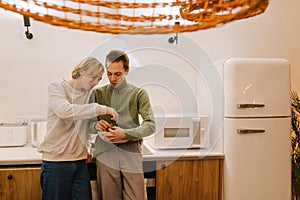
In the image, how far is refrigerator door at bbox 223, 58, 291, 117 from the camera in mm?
2502

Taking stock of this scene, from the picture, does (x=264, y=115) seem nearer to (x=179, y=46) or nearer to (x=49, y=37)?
(x=179, y=46)

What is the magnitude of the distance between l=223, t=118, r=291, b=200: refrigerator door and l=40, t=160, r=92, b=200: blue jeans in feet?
3.70

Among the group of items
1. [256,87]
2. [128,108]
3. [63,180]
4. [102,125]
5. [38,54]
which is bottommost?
[63,180]

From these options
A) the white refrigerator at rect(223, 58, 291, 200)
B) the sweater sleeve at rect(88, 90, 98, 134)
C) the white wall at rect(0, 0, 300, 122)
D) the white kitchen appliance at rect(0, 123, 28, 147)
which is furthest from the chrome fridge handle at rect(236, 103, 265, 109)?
the white kitchen appliance at rect(0, 123, 28, 147)

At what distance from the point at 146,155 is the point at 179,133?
14.6 inches

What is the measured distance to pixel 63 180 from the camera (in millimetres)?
2053

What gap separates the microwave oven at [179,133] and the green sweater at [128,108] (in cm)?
44

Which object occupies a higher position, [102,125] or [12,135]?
[102,125]

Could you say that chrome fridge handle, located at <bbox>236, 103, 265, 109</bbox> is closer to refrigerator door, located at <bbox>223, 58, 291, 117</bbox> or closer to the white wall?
refrigerator door, located at <bbox>223, 58, 291, 117</bbox>

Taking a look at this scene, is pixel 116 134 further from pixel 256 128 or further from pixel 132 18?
pixel 132 18

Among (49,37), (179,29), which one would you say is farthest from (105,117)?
(179,29)

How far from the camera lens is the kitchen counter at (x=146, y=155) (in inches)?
89.6

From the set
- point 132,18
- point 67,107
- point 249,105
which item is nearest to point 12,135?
point 67,107

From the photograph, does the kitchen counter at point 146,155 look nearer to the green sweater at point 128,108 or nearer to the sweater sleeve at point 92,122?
the green sweater at point 128,108
